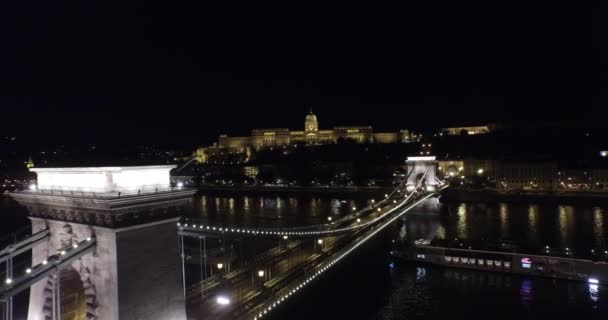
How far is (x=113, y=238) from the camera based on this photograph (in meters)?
3.00

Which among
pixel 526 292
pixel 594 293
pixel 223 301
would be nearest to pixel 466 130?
pixel 594 293

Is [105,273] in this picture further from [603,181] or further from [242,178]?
[242,178]

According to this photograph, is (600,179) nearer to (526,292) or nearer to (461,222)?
(461,222)

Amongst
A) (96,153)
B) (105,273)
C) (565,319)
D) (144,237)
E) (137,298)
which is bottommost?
(565,319)

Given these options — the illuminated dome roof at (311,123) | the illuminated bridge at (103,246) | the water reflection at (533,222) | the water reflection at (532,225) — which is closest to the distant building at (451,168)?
the water reflection at (532,225)

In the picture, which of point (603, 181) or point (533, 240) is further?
point (603, 181)

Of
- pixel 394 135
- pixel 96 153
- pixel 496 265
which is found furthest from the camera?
pixel 394 135

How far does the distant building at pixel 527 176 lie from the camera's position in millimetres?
29172

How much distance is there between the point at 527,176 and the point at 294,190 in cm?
1804

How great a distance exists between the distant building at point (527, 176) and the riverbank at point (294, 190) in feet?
27.9

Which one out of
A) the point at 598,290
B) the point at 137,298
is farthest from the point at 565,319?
the point at 137,298

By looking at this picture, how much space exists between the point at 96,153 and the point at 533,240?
15847 millimetres

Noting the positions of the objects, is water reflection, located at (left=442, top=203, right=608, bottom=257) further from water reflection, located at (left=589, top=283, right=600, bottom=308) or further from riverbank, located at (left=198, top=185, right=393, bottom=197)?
riverbank, located at (left=198, top=185, right=393, bottom=197)

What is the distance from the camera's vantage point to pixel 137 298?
3.15 m
